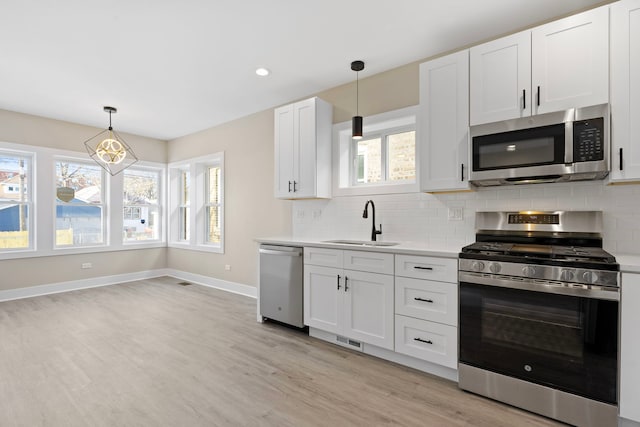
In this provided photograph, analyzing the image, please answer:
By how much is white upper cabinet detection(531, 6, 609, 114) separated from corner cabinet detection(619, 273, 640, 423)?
1.15 meters

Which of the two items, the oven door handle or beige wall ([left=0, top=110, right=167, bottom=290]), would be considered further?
beige wall ([left=0, top=110, right=167, bottom=290])

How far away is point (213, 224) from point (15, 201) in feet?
9.07

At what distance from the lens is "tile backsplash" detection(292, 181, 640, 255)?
2252 millimetres

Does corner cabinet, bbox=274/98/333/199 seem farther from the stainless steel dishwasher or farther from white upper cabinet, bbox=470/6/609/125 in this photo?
white upper cabinet, bbox=470/6/609/125

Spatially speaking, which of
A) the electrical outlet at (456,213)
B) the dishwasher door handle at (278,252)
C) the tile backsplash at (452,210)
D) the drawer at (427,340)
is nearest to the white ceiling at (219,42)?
the tile backsplash at (452,210)

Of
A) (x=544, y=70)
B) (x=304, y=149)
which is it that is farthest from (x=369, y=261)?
(x=544, y=70)

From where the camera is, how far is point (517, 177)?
2332 mm

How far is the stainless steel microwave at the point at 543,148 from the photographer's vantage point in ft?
6.75

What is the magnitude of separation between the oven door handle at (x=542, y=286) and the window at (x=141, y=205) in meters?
5.85

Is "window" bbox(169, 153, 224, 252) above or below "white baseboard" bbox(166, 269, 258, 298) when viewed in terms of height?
above

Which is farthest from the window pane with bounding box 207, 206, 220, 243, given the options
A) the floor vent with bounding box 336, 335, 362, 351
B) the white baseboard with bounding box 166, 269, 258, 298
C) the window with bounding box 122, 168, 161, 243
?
the floor vent with bounding box 336, 335, 362, 351

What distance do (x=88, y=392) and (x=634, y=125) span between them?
3929mm

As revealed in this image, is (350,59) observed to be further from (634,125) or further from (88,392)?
(88,392)

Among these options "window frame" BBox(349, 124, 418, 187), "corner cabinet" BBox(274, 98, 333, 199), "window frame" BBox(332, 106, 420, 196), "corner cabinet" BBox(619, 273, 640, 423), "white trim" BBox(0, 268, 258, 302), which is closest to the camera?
"corner cabinet" BBox(619, 273, 640, 423)
